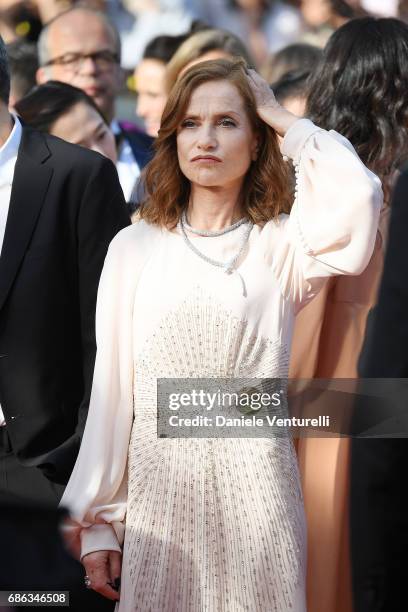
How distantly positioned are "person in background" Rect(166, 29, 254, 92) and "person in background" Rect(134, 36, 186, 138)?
47cm

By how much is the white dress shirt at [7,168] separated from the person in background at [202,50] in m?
1.74

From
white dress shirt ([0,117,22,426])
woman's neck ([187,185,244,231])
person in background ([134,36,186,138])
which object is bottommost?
woman's neck ([187,185,244,231])

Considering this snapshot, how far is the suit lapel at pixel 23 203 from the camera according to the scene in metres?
3.35

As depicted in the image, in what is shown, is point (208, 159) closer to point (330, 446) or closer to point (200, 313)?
point (200, 313)

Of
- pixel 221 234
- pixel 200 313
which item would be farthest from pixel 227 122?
pixel 200 313

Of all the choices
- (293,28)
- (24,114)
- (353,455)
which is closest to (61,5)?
(293,28)

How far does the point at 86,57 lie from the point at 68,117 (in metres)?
1.12

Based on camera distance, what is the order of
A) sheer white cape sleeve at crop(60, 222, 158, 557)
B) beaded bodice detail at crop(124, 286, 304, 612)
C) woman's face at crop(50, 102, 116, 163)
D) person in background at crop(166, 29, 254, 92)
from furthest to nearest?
person in background at crop(166, 29, 254, 92)
woman's face at crop(50, 102, 116, 163)
sheer white cape sleeve at crop(60, 222, 158, 557)
beaded bodice detail at crop(124, 286, 304, 612)

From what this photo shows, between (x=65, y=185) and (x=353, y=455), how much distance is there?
6.11 ft

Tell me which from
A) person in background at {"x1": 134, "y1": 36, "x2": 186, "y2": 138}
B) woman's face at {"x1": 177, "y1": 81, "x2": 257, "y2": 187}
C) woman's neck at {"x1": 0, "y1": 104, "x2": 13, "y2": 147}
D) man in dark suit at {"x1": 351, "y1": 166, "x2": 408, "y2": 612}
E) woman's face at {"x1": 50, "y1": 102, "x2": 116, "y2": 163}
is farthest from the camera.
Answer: person in background at {"x1": 134, "y1": 36, "x2": 186, "y2": 138}

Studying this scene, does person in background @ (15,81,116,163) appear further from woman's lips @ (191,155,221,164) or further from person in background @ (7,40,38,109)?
woman's lips @ (191,155,221,164)

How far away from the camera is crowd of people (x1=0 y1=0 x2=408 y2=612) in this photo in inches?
113

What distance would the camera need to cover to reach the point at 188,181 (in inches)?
127

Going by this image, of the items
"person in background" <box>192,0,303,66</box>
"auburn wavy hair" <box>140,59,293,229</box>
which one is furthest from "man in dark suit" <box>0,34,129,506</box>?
"person in background" <box>192,0,303,66</box>
